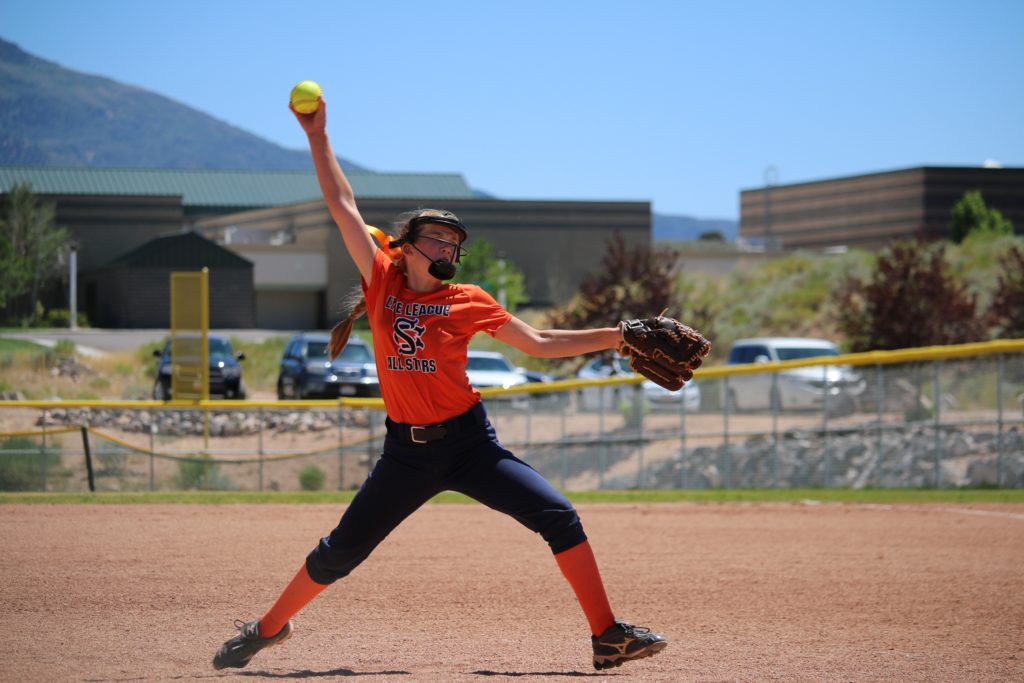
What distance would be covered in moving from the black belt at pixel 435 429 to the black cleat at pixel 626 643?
1.14 m

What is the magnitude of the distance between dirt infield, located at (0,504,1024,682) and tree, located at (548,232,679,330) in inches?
553

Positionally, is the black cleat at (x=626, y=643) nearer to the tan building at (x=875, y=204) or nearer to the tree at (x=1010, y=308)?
the tree at (x=1010, y=308)

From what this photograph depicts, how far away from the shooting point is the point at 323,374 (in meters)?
27.0

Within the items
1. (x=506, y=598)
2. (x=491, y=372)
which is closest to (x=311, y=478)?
(x=506, y=598)

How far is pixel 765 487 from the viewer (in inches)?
726

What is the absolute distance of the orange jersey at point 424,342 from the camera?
543 centimetres

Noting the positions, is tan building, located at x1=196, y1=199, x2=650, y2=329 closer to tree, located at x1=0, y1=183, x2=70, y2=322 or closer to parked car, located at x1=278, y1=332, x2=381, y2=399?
tree, located at x1=0, y1=183, x2=70, y2=322

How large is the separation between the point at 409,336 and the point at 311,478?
12657 millimetres

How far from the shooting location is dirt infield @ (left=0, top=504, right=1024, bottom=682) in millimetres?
6324

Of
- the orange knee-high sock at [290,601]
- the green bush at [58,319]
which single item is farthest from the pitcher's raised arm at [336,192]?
the green bush at [58,319]

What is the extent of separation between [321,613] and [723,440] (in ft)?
38.3

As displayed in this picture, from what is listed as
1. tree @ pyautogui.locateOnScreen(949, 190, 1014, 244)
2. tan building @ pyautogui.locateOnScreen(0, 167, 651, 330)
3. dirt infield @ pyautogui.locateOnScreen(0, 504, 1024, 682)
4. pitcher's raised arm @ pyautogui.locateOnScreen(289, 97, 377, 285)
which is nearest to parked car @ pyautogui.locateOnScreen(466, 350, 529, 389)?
dirt infield @ pyautogui.locateOnScreen(0, 504, 1024, 682)

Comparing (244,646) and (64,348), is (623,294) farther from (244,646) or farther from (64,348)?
(244,646)

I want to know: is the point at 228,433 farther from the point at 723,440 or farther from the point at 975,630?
the point at 975,630
